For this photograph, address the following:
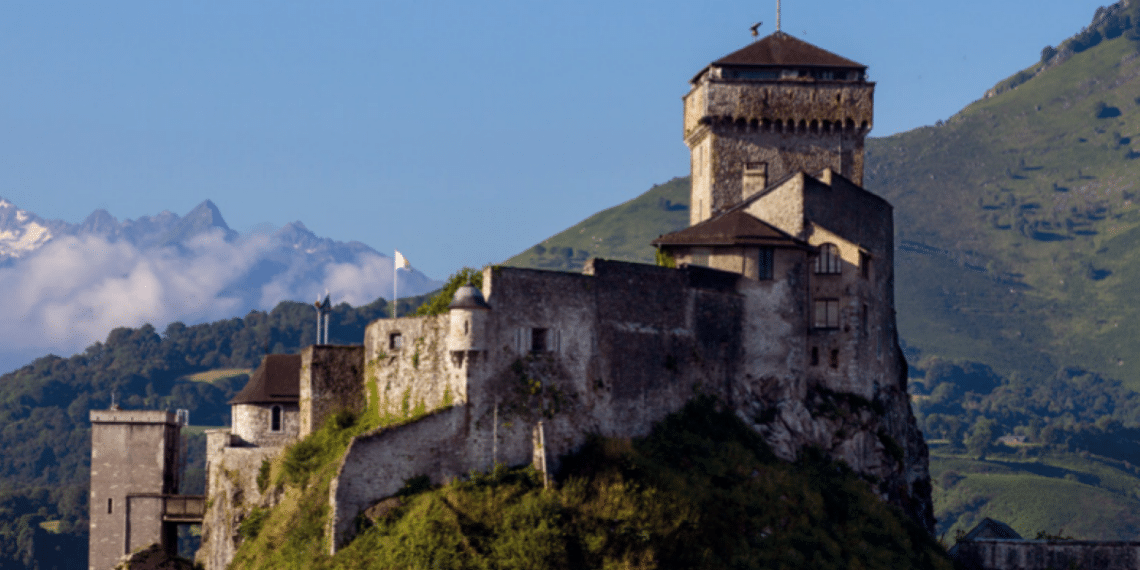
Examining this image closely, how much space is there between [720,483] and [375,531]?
44.4ft

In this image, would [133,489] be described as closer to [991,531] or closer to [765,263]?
[765,263]

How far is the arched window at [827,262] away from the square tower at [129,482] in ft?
105

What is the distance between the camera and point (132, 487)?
3051 inches

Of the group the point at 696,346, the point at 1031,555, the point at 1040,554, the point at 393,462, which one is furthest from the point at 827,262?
the point at 393,462

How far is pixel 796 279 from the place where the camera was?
224 ft

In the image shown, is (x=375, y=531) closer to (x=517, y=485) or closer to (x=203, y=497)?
(x=517, y=485)

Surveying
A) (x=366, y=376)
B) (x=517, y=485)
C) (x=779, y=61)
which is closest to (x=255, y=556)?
(x=366, y=376)

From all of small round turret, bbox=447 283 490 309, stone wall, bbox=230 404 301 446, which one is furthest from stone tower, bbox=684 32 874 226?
small round turret, bbox=447 283 490 309

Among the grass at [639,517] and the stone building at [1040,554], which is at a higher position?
the grass at [639,517]

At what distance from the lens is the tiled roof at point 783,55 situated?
77.6m

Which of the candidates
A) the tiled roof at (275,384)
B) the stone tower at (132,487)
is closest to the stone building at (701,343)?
the tiled roof at (275,384)

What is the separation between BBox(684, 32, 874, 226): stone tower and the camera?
253 ft

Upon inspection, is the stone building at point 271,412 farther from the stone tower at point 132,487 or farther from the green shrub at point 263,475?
the stone tower at point 132,487

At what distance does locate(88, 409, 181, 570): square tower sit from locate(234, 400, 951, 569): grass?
13.7 m
